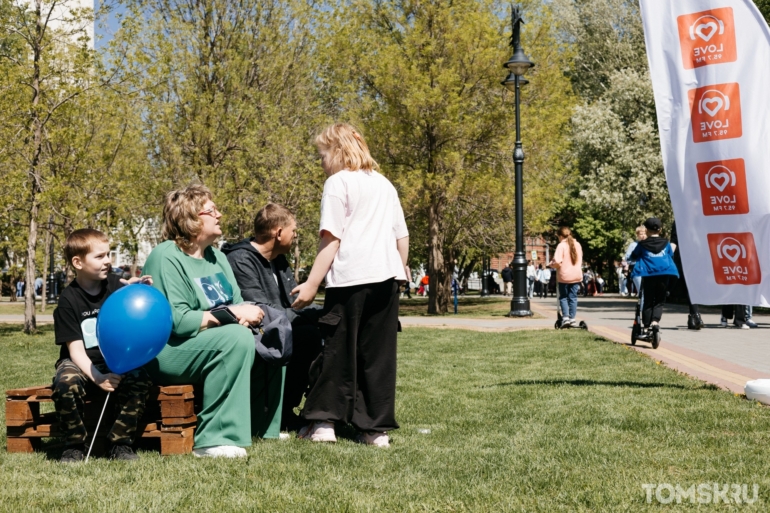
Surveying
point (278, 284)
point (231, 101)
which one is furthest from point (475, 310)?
point (278, 284)

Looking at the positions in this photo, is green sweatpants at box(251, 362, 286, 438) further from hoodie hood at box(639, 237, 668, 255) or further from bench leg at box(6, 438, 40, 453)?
hoodie hood at box(639, 237, 668, 255)

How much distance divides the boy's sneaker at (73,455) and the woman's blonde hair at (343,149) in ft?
7.56

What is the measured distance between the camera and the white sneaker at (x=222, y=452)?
4938mm

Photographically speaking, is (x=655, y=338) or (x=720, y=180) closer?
(x=720, y=180)

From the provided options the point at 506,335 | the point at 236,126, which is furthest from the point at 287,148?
the point at 506,335

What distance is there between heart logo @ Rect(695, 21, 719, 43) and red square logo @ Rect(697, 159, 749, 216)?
1.02m

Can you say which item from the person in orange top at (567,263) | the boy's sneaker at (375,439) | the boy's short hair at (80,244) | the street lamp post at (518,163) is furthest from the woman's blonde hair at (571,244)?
the boy's short hair at (80,244)

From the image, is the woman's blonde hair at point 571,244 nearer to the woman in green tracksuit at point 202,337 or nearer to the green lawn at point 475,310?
the green lawn at point 475,310

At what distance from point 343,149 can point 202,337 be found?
1.50 meters

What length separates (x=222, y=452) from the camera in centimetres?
495

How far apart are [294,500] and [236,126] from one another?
20.1 meters

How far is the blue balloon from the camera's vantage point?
4.63 meters

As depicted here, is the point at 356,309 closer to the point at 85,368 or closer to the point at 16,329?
the point at 85,368

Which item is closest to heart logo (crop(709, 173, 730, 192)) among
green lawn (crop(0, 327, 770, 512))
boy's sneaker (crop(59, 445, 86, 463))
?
green lawn (crop(0, 327, 770, 512))
